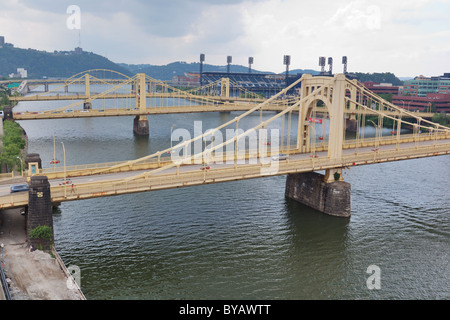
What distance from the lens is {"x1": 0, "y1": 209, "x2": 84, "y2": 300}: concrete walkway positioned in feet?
113

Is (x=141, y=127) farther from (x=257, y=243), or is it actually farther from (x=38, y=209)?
(x=38, y=209)

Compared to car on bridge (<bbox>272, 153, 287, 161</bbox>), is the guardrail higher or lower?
lower

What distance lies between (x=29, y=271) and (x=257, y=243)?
2326 cm

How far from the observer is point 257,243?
1987 inches

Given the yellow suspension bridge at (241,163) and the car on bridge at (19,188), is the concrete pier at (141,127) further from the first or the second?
the car on bridge at (19,188)

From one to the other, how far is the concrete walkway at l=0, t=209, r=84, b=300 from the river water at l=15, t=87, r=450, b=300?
3.49 meters

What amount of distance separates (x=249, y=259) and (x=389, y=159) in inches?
1144

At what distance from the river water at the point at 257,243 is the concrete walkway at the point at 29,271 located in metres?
3.49

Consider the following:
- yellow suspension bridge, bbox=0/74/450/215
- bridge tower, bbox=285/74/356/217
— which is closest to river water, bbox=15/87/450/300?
bridge tower, bbox=285/74/356/217

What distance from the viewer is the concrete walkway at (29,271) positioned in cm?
3444

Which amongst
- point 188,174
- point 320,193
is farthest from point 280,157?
point 188,174

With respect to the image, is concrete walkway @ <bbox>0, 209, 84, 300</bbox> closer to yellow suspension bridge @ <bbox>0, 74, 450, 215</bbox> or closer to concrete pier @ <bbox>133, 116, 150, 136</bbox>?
yellow suspension bridge @ <bbox>0, 74, 450, 215</bbox>

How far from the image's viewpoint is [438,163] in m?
95.9
